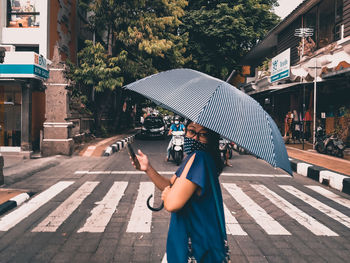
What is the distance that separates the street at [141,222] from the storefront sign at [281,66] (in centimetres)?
704

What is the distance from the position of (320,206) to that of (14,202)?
223 inches

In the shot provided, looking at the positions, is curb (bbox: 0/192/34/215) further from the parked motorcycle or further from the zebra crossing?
the parked motorcycle

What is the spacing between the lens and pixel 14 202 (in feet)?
17.7

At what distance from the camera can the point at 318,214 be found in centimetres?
527

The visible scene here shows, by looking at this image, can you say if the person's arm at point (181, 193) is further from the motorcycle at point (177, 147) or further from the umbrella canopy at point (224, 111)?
the motorcycle at point (177, 147)

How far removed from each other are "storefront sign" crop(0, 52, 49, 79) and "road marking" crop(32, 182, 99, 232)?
6.35 metres

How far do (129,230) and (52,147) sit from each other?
875 cm

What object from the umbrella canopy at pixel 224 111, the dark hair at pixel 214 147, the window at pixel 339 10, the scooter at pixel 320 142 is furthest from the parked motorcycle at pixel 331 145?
the dark hair at pixel 214 147

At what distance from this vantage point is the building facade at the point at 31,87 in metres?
11.4

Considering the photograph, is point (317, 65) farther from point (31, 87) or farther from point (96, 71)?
point (31, 87)

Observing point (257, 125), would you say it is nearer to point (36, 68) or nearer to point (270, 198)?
point (270, 198)

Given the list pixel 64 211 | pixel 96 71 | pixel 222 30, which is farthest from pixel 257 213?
pixel 222 30

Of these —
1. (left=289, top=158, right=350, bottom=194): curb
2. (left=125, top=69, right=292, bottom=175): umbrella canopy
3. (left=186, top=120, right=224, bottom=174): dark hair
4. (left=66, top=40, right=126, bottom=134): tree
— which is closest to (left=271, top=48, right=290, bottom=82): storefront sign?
(left=289, top=158, right=350, bottom=194): curb

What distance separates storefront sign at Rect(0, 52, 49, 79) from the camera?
1117 cm
